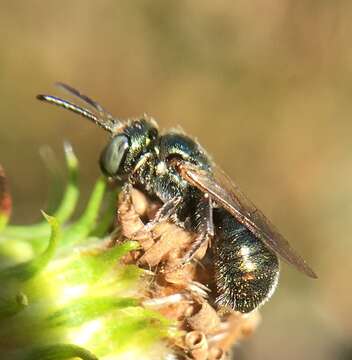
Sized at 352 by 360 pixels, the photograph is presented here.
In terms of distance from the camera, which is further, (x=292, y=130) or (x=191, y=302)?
(x=292, y=130)

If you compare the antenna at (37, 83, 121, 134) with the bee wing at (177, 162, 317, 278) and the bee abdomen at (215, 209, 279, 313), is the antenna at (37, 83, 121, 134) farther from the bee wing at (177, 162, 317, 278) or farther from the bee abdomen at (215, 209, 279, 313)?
the bee abdomen at (215, 209, 279, 313)

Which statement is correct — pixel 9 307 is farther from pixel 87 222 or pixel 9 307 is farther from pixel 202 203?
pixel 202 203

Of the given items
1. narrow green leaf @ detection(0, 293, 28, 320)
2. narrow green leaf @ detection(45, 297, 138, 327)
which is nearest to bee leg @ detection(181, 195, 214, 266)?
narrow green leaf @ detection(45, 297, 138, 327)

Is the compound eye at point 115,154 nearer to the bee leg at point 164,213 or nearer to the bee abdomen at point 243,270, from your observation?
the bee leg at point 164,213

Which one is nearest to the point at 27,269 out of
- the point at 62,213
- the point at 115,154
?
the point at 62,213

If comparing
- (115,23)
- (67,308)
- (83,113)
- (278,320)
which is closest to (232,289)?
(67,308)

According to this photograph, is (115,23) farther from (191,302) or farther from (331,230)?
(191,302)

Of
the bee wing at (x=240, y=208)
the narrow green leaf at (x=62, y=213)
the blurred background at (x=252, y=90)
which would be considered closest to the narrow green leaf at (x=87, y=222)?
the narrow green leaf at (x=62, y=213)
